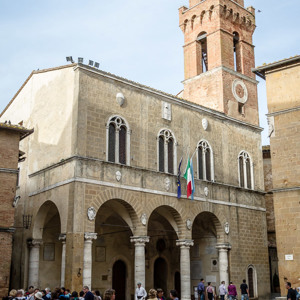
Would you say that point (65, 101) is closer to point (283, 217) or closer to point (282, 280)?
point (283, 217)

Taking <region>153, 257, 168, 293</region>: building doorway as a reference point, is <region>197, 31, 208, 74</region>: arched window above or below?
above

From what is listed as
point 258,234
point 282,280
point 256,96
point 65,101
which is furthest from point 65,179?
point 256,96

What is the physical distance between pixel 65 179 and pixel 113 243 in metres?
5.52

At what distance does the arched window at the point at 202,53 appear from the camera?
28.4 metres

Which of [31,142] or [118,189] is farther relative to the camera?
[31,142]

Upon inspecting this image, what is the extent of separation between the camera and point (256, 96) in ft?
93.0

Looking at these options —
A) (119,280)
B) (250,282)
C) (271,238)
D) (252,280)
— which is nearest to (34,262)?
(119,280)

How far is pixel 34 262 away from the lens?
20.0 metres

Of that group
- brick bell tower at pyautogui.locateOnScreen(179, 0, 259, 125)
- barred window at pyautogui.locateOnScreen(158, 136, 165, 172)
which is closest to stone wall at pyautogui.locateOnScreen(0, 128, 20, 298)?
barred window at pyautogui.locateOnScreen(158, 136, 165, 172)

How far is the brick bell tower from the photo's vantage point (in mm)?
26562

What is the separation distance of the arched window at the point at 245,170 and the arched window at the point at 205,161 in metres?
2.48

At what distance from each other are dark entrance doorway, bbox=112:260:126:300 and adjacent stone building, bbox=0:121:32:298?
6.61m

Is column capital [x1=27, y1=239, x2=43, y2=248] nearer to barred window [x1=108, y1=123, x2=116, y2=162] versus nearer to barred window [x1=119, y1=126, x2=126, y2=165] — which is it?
barred window [x1=108, y1=123, x2=116, y2=162]

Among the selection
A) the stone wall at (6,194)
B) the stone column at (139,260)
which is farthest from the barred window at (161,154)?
the stone wall at (6,194)
